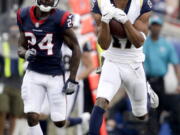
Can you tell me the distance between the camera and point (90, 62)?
13750 mm

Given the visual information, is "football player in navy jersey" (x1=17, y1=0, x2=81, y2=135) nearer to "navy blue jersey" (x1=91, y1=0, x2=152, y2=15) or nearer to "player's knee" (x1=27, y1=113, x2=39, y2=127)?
"player's knee" (x1=27, y1=113, x2=39, y2=127)

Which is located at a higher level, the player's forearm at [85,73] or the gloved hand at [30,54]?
the gloved hand at [30,54]

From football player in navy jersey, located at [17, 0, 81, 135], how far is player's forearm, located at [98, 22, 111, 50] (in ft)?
2.12

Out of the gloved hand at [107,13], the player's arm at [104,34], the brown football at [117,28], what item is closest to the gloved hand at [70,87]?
the player's arm at [104,34]

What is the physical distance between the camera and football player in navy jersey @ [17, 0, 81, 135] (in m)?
10.6

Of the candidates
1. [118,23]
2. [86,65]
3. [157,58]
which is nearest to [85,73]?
[86,65]

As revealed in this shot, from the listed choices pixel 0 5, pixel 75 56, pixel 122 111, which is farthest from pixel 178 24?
pixel 75 56

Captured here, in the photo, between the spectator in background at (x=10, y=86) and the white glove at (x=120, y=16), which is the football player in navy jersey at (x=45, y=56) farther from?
the spectator in background at (x=10, y=86)

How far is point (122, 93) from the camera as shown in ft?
50.6

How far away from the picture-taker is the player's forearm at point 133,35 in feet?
32.7

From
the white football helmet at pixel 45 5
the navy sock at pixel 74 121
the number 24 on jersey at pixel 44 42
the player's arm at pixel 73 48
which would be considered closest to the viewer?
the white football helmet at pixel 45 5

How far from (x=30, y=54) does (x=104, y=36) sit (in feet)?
3.39

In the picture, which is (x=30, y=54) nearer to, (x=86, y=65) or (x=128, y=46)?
(x=128, y=46)

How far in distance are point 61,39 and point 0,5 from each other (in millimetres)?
4367
